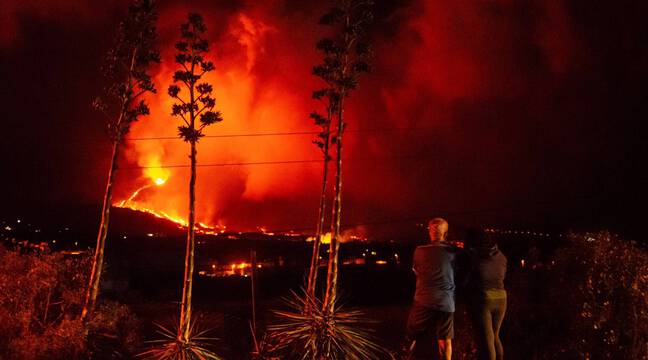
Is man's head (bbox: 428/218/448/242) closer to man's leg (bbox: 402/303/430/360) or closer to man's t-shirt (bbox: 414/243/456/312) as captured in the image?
man's t-shirt (bbox: 414/243/456/312)

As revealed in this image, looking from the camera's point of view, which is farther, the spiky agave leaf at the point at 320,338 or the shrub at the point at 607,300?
the spiky agave leaf at the point at 320,338

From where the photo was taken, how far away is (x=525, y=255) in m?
10.3

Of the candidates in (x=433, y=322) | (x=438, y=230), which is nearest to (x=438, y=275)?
(x=438, y=230)

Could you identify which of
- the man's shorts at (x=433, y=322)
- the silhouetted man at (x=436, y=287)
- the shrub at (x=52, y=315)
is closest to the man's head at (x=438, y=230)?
the silhouetted man at (x=436, y=287)

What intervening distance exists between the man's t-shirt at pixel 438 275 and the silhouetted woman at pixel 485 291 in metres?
0.32

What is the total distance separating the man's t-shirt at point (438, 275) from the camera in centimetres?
679

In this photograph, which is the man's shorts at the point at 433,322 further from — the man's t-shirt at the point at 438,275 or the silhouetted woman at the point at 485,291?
the silhouetted woman at the point at 485,291

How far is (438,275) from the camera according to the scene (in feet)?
22.3

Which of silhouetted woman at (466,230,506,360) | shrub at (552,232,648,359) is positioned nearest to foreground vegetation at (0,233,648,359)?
shrub at (552,232,648,359)

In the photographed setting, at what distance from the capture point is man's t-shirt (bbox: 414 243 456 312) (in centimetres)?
679

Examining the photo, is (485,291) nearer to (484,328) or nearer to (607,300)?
(484,328)

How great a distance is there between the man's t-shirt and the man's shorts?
0.10m

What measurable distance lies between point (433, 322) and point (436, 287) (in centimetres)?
50

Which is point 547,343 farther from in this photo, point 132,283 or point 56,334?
point 132,283
